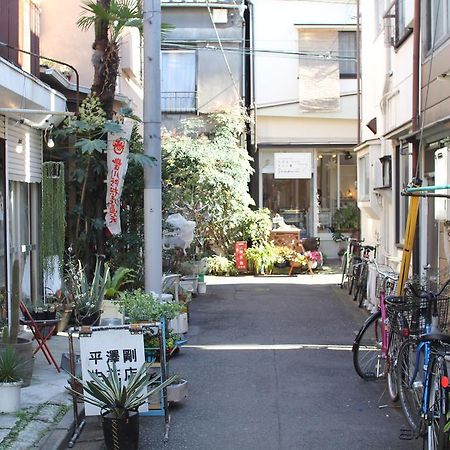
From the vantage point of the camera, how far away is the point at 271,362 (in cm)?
855

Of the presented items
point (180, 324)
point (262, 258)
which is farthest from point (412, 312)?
point (262, 258)

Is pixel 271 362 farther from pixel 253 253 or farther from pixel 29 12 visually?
pixel 253 253

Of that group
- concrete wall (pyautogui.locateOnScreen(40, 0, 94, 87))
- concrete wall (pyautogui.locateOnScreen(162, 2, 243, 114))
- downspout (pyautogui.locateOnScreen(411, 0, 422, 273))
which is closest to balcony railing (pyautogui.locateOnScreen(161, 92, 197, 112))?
concrete wall (pyautogui.locateOnScreen(162, 2, 243, 114))

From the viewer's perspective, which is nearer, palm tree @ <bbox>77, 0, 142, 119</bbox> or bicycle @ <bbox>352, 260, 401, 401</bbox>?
bicycle @ <bbox>352, 260, 401, 401</bbox>

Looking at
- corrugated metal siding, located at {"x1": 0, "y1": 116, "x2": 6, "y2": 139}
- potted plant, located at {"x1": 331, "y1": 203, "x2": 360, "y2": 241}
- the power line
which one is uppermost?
the power line

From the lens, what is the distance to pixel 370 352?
7.80 m

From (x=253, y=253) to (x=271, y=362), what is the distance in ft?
32.3

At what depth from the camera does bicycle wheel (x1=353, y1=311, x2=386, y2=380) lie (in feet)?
24.6

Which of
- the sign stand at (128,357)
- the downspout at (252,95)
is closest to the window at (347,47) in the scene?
the downspout at (252,95)

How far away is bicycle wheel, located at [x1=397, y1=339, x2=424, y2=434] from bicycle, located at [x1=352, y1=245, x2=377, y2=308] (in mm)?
6641

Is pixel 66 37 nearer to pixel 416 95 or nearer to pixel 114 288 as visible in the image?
pixel 114 288

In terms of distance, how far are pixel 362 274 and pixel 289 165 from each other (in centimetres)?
862

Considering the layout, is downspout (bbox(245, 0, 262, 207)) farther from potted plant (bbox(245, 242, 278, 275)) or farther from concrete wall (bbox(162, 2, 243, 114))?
potted plant (bbox(245, 242, 278, 275))

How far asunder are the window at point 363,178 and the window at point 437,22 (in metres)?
4.42
